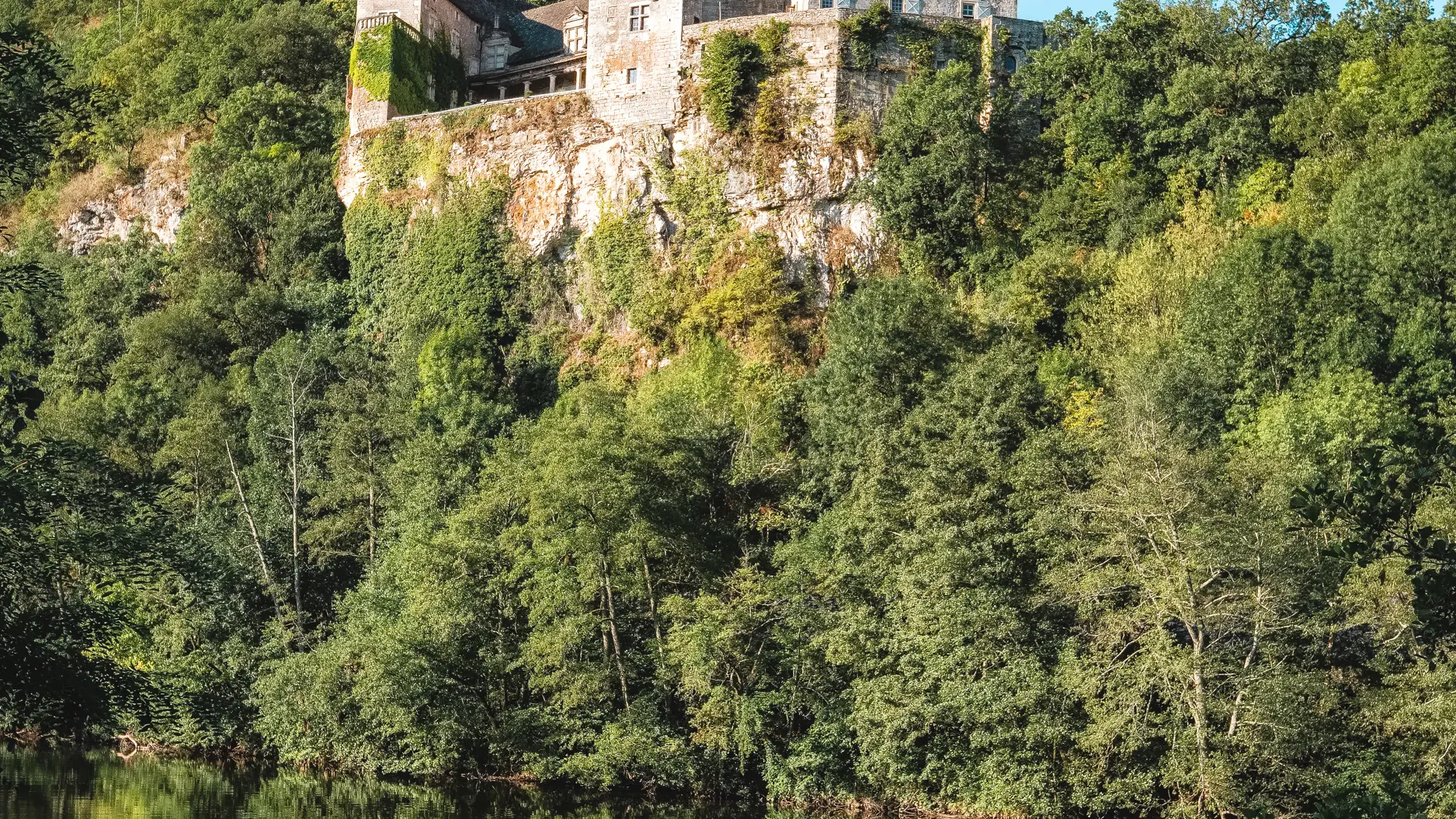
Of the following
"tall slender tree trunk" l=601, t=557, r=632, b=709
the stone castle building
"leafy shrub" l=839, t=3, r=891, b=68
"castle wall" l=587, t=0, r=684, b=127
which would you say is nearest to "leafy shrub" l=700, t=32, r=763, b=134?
the stone castle building

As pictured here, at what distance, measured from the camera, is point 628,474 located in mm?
40469

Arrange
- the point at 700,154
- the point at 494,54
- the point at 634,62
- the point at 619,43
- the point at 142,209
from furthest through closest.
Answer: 1. the point at 142,209
2. the point at 494,54
3. the point at 619,43
4. the point at 634,62
5. the point at 700,154

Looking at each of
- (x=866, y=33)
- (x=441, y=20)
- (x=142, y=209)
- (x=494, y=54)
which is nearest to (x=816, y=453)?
(x=866, y=33)

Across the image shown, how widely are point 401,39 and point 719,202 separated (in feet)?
53.7

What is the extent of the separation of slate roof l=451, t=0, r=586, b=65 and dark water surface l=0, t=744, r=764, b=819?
3442cm

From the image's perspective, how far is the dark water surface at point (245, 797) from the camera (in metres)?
35.1

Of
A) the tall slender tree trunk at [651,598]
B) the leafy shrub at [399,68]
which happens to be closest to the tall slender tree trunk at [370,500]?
the tall slender tree trunk at [651,598]

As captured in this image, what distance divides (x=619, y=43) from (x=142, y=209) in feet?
79.5

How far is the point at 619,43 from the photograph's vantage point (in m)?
58.9

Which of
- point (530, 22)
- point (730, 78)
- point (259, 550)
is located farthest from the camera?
point (530, 22)

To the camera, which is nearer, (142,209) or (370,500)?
(370,500)

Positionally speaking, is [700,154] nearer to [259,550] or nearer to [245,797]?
[259,550]

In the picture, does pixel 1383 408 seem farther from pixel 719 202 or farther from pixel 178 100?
pixel 178 100

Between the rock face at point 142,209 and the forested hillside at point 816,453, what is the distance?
2.92m
